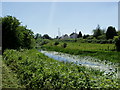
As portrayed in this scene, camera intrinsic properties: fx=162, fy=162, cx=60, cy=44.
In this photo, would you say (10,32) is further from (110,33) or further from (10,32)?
(110,33)

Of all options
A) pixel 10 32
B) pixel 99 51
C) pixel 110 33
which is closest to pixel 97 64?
pixel 99 51

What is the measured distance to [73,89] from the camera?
4.07 m

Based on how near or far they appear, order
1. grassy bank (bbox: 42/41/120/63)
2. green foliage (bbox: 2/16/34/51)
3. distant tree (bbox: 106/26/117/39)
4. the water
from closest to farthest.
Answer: the water < grassy bank (bbox: 42/41/120/63) < green foliage (bbox: 2/16/34/51) < distant tree (bbox: 106/26/117/39)

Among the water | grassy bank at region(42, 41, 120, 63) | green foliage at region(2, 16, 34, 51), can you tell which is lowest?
the water

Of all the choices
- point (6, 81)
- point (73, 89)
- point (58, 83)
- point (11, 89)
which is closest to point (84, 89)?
point (73, 89)

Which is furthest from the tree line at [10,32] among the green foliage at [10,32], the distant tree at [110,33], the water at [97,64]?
the distant tree at [110,33]

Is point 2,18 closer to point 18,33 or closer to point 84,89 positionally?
point 18,33

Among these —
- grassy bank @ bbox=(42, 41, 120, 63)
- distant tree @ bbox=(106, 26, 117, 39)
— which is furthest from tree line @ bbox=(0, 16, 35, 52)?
distant tree @ bbox=(106, 26, 117, 39)

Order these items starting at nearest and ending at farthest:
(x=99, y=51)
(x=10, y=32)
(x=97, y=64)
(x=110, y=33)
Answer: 1. (x=97, y=64)
2. (x=10, y=32)
3. (x=99, y=51)
4. (x=110, y=33)

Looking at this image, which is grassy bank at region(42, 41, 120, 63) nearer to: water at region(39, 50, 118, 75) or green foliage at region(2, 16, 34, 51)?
water at region(39, 50, 118, 75)

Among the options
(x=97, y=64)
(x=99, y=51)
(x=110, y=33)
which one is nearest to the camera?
(x=97, y=64)

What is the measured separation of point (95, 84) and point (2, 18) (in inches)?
637

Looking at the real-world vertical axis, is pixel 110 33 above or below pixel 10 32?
above

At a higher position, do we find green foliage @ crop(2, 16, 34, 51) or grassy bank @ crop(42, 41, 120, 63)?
green foliage @ crop(2, 16, 34, 51)
